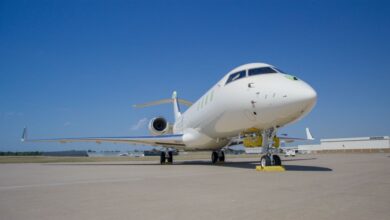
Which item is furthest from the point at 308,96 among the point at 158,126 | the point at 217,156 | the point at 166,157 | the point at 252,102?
the point at 158,126

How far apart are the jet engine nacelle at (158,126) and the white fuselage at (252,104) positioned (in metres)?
7.07

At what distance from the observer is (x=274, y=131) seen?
13539 mm

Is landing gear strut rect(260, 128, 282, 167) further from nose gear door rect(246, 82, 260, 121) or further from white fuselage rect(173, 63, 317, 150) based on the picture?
nose gear door rect(246, 82, 260, 121)

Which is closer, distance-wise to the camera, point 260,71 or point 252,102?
point 252,102

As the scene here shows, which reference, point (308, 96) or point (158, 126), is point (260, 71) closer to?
point (308, 96)

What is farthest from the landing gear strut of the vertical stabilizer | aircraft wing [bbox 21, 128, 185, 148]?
the vertical stabilizer

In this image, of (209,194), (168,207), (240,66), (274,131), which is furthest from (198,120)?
(168,207)

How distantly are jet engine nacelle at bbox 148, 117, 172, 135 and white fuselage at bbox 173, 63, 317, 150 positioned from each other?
23.2 feet

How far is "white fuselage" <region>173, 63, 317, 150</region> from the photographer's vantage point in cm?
1155

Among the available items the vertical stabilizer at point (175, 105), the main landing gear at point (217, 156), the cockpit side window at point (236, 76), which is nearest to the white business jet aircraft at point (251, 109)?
the cockpit side window at point (236, 76)

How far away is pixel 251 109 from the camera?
43.0ft

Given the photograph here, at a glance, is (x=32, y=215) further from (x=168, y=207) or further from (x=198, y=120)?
(x=198, y=120)

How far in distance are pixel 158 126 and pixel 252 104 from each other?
14.3m

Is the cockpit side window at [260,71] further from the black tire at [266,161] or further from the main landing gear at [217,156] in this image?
the main landing gear at [217,156]
